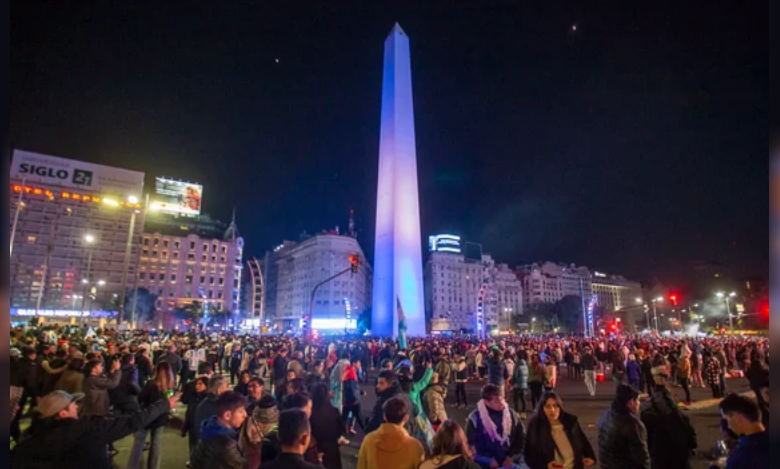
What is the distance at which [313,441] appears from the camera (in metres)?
5.05

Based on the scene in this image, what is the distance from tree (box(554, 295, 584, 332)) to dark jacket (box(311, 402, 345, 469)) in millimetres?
100527

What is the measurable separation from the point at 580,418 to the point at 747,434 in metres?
8.57

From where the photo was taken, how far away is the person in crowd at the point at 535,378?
12.4 m

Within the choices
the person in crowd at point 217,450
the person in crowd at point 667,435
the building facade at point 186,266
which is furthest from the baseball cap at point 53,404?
the building facade at point 186,266

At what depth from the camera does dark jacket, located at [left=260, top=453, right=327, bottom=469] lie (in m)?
2.79

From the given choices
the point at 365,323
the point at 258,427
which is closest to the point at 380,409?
the point at 258,427

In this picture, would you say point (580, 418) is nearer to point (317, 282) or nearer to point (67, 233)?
point (67, 233)

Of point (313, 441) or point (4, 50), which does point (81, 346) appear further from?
point (4, 50)

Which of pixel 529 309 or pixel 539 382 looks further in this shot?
pixel 529 309

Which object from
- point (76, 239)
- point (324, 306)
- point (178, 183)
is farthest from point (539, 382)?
point (324, 306)

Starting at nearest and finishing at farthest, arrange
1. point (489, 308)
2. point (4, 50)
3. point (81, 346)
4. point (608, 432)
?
point (4, 50)
point (608, 432)
point (81, 346)
point (489, 308)

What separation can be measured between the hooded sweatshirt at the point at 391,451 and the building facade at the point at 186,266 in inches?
3501

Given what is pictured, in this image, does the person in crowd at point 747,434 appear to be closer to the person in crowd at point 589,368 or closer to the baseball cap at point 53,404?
the baseball cap at point 53,404

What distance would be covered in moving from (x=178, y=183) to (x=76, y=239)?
22359 millimetres
